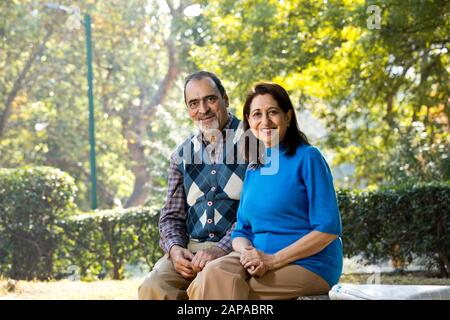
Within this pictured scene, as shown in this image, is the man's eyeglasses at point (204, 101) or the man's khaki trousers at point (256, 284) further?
the man's eyeglasses at point (204, 101)

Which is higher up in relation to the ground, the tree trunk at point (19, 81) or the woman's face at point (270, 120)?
the tree trunk at point (19, 81)

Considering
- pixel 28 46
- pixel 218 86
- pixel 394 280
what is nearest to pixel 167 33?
pixel 28 46

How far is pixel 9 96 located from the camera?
27.3 meters

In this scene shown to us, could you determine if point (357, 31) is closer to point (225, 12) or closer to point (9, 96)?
point (225, 12)

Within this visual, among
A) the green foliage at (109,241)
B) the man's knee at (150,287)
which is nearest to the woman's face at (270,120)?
the man's knee at (150,287)

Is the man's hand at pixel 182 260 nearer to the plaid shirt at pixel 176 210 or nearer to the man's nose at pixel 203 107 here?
the plaid shirt at pixel 176 210

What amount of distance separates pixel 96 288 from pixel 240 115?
760 centimetres

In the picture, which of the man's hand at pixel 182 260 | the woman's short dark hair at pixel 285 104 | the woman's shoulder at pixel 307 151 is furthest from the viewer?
the man's hand at pixel 182 260

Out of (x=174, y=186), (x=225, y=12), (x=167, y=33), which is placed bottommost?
(x=174, y=186)

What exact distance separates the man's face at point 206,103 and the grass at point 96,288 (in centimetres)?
451

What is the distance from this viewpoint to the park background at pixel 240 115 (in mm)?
9508

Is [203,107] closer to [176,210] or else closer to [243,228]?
[176,210]

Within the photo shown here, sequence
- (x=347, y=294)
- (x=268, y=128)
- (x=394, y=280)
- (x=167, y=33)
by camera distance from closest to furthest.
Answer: (x=347, y=294)
(x=268, y=128)
(x=394, y=280)
(x=167, y=33)

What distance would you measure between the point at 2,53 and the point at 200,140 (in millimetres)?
24053
